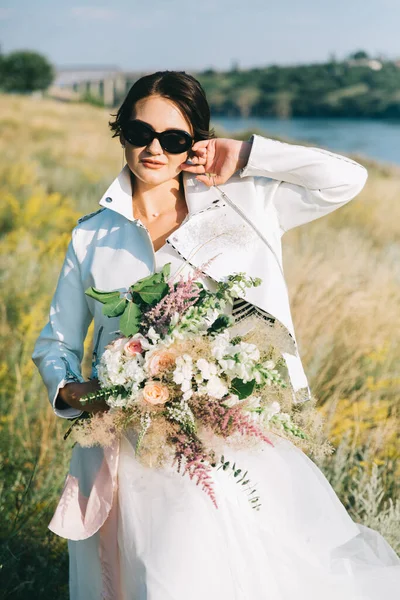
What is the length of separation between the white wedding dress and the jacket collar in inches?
32.1

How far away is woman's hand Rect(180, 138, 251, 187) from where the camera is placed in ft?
7.80

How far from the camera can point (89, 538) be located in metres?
2.23

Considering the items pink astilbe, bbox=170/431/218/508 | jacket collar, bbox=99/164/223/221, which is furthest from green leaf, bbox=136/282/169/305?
jacket collar, bbox=99/164/223/221

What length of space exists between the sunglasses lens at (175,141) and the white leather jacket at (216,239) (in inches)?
5.8

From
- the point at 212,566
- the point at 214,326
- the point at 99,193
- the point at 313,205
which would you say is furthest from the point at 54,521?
the point at 99,193

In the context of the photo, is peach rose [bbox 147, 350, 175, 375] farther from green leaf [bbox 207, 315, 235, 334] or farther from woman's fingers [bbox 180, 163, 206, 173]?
woman's fingers [bbox 180, 163, 206, 173]

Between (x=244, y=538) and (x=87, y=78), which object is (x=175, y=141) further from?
(x=87, y=78)

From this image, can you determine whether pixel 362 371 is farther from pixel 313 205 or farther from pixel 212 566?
pixel 212 566

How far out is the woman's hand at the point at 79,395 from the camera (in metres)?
1.95

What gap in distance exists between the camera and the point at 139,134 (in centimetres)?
230

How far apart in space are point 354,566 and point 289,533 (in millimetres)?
283

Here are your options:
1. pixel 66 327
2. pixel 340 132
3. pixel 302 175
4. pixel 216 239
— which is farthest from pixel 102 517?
pixel 340 132

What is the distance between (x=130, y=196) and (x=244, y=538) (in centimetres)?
122

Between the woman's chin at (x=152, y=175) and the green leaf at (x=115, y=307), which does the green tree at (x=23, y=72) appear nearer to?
the woman's chin at (x=152, y=175)
